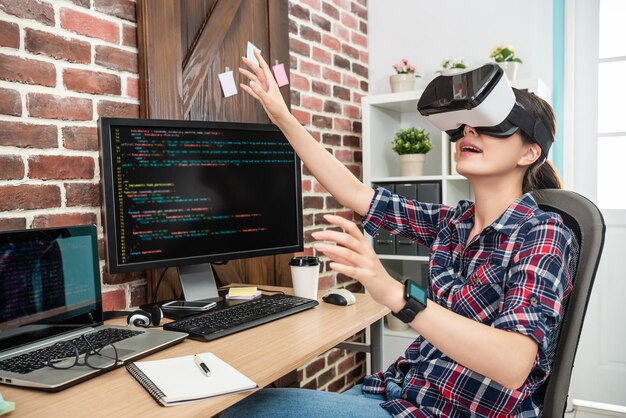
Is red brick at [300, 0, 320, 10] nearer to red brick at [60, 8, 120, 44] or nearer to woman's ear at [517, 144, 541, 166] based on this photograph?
red brick at [60, 8, 120, 44]

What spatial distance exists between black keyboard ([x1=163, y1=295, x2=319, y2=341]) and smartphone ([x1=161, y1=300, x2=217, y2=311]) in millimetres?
35

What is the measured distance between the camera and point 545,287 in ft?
3.05

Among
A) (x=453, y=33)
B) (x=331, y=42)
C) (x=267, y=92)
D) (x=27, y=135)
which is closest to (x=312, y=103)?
(x=331, y=42)

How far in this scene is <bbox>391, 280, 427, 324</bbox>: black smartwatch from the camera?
2.88ft

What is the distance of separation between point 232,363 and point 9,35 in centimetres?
98

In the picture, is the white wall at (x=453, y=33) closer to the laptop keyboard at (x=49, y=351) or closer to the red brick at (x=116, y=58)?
the red brick at (x=116, y=58)

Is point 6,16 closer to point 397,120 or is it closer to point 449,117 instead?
point 449,117

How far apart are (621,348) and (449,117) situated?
2.06m

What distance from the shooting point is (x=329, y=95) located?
2.57 m

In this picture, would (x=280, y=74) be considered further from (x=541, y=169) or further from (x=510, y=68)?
(x=541, y=169)

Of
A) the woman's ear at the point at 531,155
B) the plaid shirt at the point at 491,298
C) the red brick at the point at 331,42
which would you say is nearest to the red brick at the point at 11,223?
the plaid shirt at the point at 491,298

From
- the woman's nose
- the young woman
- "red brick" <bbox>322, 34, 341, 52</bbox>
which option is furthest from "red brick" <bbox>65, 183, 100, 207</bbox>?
"red brick" <bbox>322, 34, 341, 52</bbox>

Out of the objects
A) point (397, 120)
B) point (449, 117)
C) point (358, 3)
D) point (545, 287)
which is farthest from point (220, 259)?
point (358, 3)

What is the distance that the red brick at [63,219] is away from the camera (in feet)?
4.37
